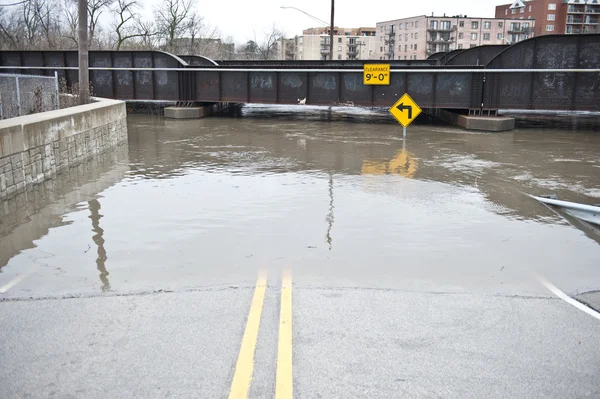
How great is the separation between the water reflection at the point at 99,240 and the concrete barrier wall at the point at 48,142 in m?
1.54

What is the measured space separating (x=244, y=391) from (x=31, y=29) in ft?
296

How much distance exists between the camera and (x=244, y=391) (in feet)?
12.4

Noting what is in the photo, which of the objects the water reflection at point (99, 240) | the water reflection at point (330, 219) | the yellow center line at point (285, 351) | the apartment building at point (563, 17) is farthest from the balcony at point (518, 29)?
the yellow center line at point (285, 351)

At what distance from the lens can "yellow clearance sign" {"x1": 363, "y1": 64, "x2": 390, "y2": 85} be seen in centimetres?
2509

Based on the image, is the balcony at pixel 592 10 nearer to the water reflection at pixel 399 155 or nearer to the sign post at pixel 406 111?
the water reflection at pixel 399 155

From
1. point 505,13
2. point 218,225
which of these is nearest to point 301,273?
point 218,225

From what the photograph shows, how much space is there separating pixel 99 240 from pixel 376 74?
19.8 m

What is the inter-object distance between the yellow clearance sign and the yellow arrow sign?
18.3 ft

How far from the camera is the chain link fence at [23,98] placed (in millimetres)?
14998

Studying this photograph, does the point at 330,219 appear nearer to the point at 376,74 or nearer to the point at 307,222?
the point at 307,222

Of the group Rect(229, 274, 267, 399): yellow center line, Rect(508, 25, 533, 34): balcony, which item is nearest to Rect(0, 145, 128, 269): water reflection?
Rect(229, 274, 267, 399): yellow center line

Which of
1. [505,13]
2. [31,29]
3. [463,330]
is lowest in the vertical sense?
[463,330]

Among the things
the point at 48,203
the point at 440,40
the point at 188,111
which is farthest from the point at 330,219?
the point at 440,40

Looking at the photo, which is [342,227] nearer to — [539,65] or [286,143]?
[286,143]
